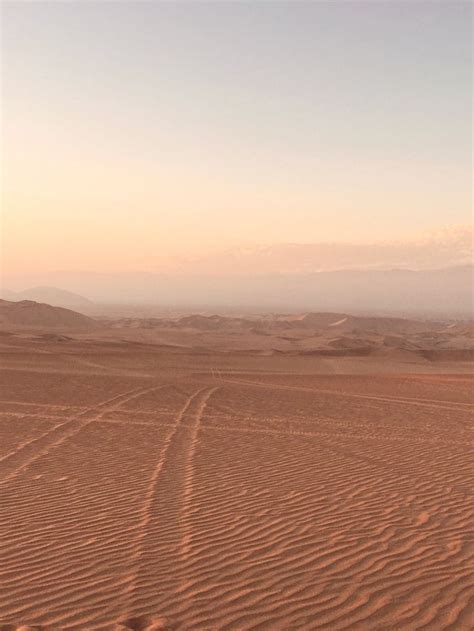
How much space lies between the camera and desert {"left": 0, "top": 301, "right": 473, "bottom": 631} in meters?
4.73

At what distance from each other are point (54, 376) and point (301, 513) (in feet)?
60.3

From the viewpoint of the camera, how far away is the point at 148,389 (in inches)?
842

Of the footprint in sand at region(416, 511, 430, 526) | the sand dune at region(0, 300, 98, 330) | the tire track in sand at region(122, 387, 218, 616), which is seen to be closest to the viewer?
the tire track in sand at region(122, 387, 218, 616)

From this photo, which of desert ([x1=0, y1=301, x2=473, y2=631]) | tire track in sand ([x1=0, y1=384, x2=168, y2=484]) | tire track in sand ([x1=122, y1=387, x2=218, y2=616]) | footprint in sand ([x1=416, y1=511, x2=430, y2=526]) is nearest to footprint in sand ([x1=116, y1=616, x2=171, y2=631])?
desert ([x1=0, y1=301, x2=473, y2=631])

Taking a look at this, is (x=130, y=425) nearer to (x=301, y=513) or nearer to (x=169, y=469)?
(x=169, y=469)

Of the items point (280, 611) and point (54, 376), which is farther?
point (54, 376)

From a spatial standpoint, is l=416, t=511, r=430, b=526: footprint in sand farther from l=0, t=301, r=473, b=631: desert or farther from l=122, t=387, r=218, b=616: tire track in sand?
l=122, t=387, r=218, b=616: tire track in sand

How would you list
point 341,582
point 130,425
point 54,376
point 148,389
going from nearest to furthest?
point 341,582
point 130,425
point 148,389
point 54,376

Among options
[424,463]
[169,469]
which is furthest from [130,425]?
[424,463]

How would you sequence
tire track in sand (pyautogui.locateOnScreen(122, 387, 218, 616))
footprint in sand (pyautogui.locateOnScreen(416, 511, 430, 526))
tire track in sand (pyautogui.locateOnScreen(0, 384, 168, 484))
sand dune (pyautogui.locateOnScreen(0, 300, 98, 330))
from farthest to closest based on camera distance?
sand dune (pyautogui.locateOnScreen(0, 300, 98, 330)), tire track in sand (pyautogui.locateOnScreen(0, 384, 168, 484)), footprint in sand (pyautogui.locateOnScreen(416, 511, 430, 526)), tire track in sand (pyautogui.locateOnScreen(122, 387, 218, 616))

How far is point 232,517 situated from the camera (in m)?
7.13

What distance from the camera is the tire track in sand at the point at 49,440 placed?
951cm

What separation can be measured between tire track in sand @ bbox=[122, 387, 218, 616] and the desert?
1.1 inches

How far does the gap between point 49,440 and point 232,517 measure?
6.10 metres
